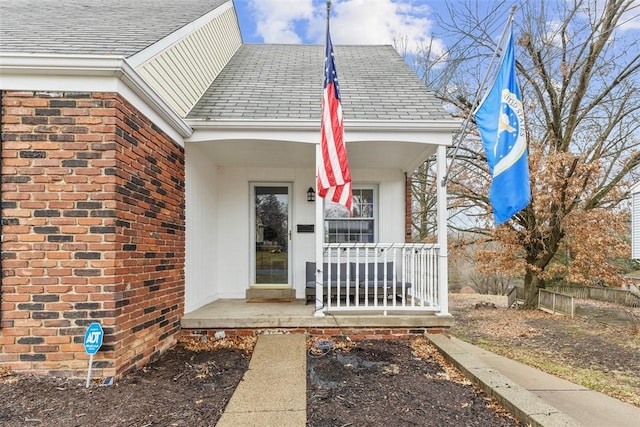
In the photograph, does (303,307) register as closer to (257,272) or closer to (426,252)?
(257,272)

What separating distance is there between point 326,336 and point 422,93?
13.5 ft

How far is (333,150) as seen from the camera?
4227 millimetres

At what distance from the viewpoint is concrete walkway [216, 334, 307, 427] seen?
278 centimetres

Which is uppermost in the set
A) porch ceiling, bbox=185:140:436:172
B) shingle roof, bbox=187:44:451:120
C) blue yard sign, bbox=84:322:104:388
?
shingle roof, bbox=187:44:451:120

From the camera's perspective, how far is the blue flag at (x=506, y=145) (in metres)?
3.95

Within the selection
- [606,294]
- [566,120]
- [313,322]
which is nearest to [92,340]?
[313,322]

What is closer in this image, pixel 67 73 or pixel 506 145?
pixel 67 73

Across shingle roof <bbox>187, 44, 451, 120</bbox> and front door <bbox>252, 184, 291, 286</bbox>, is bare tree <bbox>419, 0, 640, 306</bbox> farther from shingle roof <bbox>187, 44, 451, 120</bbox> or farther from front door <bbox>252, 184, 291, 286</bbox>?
front door <bbox>252, 184, 291, 286</bbox>

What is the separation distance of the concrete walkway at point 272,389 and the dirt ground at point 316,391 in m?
0.09

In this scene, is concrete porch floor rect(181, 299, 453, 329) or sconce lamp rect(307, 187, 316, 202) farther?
sconce lamp rect(307, 187, 316, 202)

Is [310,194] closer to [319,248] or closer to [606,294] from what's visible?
[319,248]

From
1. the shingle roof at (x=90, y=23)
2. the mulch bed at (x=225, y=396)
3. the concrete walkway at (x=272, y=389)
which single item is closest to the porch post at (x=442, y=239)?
the mulch bed at (x=225, y=396)

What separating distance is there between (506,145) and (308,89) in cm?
341

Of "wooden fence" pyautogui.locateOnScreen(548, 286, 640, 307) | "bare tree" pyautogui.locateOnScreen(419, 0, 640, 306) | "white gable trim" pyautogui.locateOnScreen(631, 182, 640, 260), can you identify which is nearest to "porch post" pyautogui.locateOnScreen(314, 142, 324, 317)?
"bare tree" pyautogui.locateOnScreen(419, 0, 640, 306)
